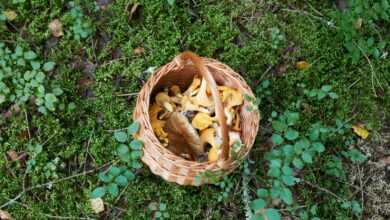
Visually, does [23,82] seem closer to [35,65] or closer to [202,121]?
[35,65]

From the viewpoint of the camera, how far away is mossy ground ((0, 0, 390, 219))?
90.4 inches

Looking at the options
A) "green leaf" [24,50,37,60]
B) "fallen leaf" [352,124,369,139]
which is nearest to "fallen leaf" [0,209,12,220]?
"green leaf" [24,50,37,60]

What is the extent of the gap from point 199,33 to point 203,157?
0.65m

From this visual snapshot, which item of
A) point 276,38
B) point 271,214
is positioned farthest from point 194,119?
point 276,38

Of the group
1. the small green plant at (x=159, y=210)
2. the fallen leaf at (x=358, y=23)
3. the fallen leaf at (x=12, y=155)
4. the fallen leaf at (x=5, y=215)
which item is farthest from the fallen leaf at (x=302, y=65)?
the fallen leaf at (x=5, y=215)

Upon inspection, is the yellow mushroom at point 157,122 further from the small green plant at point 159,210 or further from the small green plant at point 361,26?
the small green plant at point 361,26

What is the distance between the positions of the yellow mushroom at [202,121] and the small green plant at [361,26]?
2.73 ft

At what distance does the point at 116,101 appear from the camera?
2.44 metres

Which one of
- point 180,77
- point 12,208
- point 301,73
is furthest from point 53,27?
point 301,73

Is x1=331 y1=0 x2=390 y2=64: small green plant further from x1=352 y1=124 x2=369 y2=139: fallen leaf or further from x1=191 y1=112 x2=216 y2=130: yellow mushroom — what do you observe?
x1=191 y1=112 x2=216 y2=130: yellow mushroom

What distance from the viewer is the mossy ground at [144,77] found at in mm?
2295

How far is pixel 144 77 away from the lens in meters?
2.48

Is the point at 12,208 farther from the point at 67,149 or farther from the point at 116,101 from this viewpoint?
the point at 116,101

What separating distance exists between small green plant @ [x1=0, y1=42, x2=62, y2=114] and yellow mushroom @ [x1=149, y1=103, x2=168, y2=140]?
0.44 m
